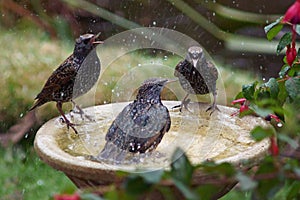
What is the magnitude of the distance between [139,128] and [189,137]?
12.5 inches

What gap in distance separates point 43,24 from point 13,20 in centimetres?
21

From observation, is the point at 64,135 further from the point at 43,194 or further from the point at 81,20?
the point at 81,20

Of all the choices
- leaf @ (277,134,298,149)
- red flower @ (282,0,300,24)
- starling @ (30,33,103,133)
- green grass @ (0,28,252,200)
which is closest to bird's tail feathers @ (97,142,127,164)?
starling @ (30,33,103,133)

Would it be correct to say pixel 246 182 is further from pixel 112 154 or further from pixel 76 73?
pixel 76 73

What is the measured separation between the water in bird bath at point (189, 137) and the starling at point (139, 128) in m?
0.03

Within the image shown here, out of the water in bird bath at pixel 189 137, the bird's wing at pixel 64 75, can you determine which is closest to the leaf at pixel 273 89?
the water in bird bath at pixel 189 137

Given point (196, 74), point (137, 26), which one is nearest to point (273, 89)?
point (196, 74)

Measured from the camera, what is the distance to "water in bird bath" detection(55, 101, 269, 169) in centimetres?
184

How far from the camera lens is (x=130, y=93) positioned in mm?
3172

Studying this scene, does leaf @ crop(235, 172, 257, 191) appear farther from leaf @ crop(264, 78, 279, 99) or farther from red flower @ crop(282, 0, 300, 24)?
leaf @ crop(264, 78, 279, 99)

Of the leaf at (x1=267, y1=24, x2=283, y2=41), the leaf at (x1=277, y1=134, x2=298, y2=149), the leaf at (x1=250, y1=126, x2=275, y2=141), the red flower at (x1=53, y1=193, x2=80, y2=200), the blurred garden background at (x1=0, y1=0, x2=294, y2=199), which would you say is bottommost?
the blurred garden background at (x1=0, y1=0, x2=294, y2=199)

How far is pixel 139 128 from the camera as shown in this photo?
6.03ft

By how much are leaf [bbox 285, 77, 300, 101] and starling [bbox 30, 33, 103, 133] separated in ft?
3.12

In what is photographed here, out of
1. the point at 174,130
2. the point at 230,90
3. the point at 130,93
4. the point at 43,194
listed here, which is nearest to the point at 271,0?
the point at 230,90
